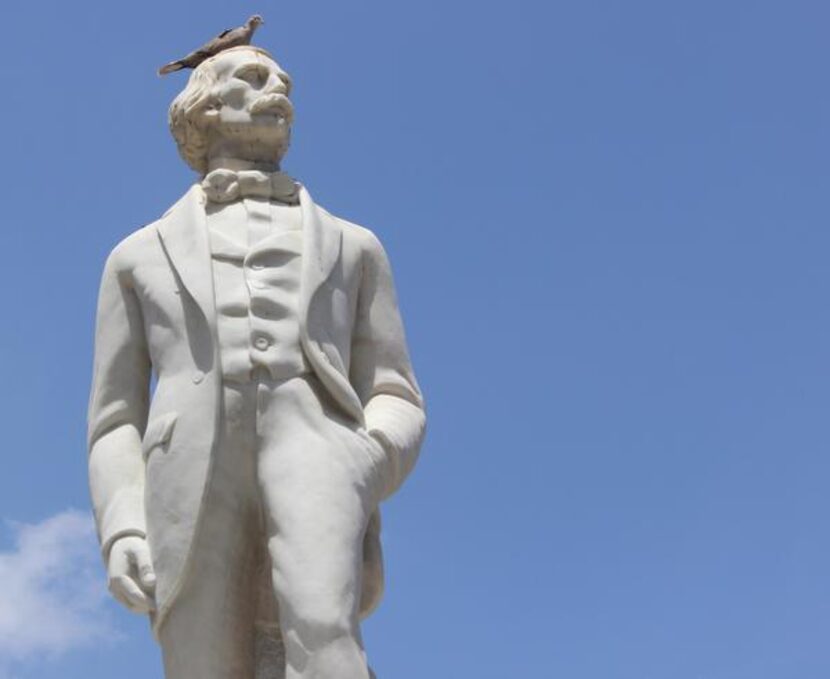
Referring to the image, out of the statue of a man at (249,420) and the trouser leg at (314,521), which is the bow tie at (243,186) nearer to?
the statue of a man at (249,420)

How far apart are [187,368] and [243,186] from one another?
115cm

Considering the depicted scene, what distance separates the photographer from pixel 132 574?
8570mm

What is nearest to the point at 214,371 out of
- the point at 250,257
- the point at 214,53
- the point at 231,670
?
the point at 250,257

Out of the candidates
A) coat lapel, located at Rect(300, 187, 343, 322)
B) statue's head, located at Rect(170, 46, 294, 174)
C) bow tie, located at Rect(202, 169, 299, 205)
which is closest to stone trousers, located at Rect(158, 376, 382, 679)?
coat lapel, located at Rect(300, 187, 343, 322)

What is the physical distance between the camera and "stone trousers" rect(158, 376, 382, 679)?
26.8ft

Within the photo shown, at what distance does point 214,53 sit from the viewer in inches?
398

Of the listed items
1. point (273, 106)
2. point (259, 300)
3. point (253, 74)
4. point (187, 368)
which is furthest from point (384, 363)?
point (253, 74)

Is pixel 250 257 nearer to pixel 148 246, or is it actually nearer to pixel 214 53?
pixel 148 246

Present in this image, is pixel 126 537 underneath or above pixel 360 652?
above

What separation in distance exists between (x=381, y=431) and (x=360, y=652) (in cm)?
118

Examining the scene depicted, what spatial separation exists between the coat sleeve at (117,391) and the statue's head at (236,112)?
0.81 metres

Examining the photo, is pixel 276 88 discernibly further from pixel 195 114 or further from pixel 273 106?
pixel 195 114

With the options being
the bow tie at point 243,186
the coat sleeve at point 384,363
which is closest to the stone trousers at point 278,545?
the coat sleeve at point 384,363

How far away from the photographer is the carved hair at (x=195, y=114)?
31.7 feet
